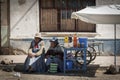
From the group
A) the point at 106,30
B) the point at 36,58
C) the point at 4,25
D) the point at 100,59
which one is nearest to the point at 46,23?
the point at 4,25

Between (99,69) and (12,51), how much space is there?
496 cm

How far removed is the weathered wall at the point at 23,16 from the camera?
17172mm

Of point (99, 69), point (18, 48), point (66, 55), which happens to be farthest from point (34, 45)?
point (18, 48)

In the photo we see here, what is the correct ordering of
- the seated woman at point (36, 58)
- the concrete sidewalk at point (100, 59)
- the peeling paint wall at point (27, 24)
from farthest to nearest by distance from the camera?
1. the peeling paint wall at point (27, 24)
2. the concrete sidewalk at point (100, 59)
3. the seated woman at point (36, 58)

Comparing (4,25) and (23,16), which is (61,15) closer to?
(23,16)

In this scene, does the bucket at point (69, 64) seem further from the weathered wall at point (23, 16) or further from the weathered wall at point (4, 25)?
the weathered wall at point (4, 25)

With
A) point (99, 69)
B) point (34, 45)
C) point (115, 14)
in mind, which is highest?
point (115, 14)

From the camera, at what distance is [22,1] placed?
675 inches

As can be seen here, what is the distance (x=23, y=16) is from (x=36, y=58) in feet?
14.5

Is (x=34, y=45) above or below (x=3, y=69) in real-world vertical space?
above

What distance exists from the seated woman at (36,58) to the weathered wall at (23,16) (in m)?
3.95

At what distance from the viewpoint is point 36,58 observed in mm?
13156

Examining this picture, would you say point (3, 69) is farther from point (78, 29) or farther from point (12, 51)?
point (78, 29)

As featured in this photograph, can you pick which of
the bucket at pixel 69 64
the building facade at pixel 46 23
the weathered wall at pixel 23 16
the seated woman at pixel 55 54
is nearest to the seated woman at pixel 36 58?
the seated woman at pixel 55 54
